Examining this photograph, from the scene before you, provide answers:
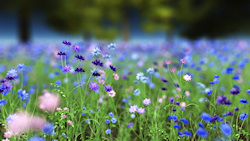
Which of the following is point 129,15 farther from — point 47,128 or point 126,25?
point 47,128

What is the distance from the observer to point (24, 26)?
1380cm

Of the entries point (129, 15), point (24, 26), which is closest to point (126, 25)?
point (129, 15)

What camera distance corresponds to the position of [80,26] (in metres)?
15.9

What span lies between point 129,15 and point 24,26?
6356 mm

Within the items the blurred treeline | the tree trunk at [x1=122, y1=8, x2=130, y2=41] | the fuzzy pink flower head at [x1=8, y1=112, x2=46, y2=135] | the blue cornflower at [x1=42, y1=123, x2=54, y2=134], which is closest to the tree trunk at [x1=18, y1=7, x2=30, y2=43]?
the blurred treeline

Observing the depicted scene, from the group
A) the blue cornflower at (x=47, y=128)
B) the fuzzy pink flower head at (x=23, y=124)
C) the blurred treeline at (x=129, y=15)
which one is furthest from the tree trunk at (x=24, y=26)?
the blue cornflower at (x=47, y=128)

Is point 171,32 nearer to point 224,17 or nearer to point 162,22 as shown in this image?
point 162,22

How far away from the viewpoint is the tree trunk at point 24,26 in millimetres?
13648

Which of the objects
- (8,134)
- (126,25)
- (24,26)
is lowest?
(8,134)

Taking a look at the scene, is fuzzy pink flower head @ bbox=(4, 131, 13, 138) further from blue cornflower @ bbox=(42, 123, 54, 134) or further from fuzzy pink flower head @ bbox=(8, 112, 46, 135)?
blue cornflower @ bbox=(42, 123, 54, 134)

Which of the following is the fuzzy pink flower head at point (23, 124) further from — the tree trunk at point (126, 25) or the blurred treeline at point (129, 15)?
the tree trunk at point (126, 25)

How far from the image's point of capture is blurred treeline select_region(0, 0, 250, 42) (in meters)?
13.8

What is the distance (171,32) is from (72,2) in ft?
22.9

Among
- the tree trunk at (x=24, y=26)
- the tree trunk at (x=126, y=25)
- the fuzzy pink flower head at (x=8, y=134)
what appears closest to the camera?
the fuzzy pink flower head at (x=8, y=134)
